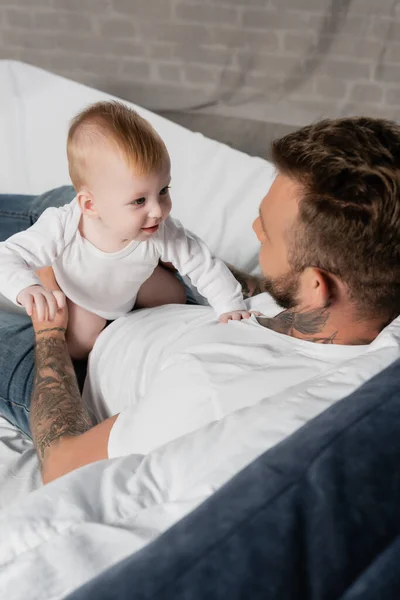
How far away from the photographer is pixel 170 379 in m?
0.93

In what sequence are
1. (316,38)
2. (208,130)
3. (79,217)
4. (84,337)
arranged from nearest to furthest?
(79,217), (84,337), (316,38), (208,130)

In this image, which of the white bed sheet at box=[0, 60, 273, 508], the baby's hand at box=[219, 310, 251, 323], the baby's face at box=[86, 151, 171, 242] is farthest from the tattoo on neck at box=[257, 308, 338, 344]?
the white bed sheet at box=[0, 60, 273, 508]

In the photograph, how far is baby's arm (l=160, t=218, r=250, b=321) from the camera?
118cm

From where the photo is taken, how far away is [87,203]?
1.09 m

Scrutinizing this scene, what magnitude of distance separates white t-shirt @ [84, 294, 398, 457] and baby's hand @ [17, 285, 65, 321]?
0.50 feet

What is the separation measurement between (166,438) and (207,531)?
309 millimetres

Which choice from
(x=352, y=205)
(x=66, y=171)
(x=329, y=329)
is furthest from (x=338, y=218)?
(x=66, y=171)

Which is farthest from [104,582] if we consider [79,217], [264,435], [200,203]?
[200,203]

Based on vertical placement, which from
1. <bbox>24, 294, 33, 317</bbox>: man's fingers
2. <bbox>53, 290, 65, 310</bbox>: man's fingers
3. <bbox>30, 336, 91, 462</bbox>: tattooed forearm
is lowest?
<bbox>30, 336, 91, 462</bbox>: tattooed forearm

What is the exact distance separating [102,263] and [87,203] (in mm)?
134

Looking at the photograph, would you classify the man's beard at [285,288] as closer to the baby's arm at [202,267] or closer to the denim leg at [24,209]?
the baby's arm at [202,267]

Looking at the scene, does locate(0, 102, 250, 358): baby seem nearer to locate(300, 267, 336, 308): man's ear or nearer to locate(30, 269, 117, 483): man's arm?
locate(30, 269, 117, 483): man's arm

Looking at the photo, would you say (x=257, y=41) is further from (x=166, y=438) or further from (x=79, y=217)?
(x=166, y=438)

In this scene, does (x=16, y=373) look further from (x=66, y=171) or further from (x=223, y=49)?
(x=223, y=49)
